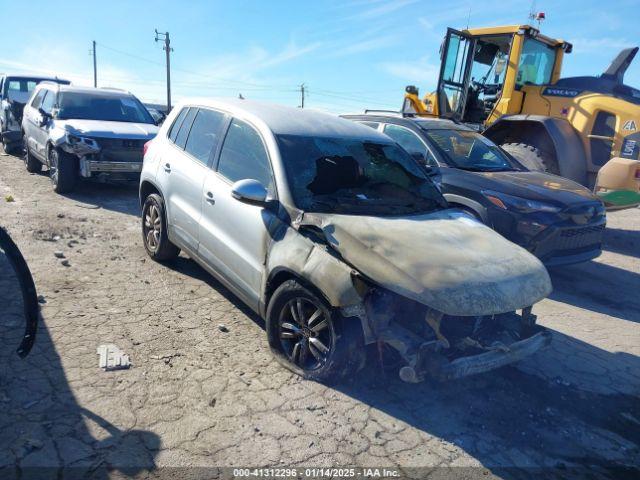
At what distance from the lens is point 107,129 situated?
830 cm

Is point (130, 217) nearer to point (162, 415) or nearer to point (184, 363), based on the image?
point (184, 363)

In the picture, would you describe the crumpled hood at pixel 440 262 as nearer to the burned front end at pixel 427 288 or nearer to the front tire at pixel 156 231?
the burned front end at pixel 427 288

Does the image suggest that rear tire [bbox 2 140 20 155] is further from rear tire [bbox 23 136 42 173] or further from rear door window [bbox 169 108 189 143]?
rear door window [bbox 169 108 189 143]

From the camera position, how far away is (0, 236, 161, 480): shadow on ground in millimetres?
2451

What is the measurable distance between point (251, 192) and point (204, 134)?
1.49 metres

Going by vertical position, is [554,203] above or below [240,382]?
above

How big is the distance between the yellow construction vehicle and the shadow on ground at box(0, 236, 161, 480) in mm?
7378

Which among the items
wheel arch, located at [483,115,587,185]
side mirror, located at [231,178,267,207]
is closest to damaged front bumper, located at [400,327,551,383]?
side mirror, located at [231,178,267,207]

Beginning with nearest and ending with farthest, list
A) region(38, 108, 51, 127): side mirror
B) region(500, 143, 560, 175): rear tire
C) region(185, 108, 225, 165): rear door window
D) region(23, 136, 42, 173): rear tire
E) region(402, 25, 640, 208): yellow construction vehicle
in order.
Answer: region(185, 108, 225, 165): rear door window
region(402, 25, 640, 208): yellow construction vehicle
region(500, 143, 560, 175): rear tire
region(38, 108, 51, 127): side mirror
region(23, 136, 42, 173): rear tire

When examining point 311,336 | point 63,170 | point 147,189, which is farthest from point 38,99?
point 311,336

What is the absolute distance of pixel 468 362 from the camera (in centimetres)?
293

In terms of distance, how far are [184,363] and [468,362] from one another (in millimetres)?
2003

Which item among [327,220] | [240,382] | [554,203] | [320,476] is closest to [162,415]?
[240,382]

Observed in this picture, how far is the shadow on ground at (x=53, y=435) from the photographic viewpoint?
2451mm
